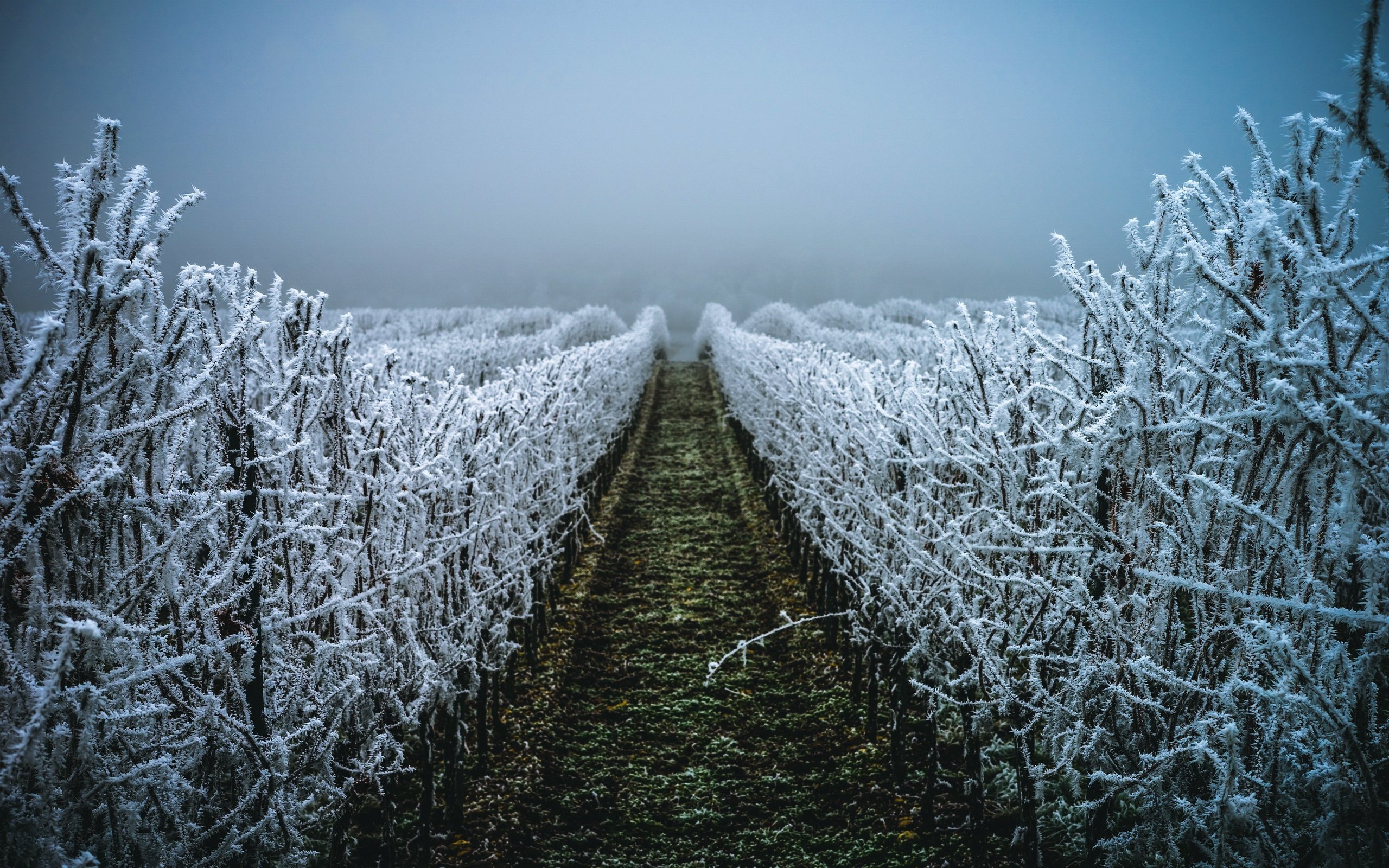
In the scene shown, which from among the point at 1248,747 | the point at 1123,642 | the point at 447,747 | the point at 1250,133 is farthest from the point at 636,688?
the point at 1250,133

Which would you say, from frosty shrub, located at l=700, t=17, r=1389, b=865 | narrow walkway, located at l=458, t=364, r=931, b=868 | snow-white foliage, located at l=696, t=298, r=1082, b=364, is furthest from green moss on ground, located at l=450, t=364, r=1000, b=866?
snow-white foliage, located at l=696, t=298, r=1082, b=364

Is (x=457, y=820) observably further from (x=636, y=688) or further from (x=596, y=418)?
(x=596, y=418)

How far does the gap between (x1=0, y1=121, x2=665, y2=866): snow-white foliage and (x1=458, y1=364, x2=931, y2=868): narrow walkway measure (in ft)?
2.60

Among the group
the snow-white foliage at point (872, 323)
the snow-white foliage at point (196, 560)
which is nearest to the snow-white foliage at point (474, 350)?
the snow-white foliage at point (196, 560)

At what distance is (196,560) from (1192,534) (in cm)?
372

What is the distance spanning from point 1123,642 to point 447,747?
343cm

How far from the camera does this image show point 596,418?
9.15m

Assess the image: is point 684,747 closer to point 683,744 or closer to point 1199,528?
point 683,744

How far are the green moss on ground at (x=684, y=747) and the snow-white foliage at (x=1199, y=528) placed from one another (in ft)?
3.31

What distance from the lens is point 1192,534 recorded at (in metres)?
2.47

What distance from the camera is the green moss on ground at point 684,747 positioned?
3484 millimetres

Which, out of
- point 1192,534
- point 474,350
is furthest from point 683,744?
point 474,350

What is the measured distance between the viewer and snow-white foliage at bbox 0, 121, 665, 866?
1765mm

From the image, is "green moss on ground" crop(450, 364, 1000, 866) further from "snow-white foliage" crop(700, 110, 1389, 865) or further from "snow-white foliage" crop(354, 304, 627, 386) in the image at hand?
"snow-white foliage" crop(354, 304, 627, 386)
